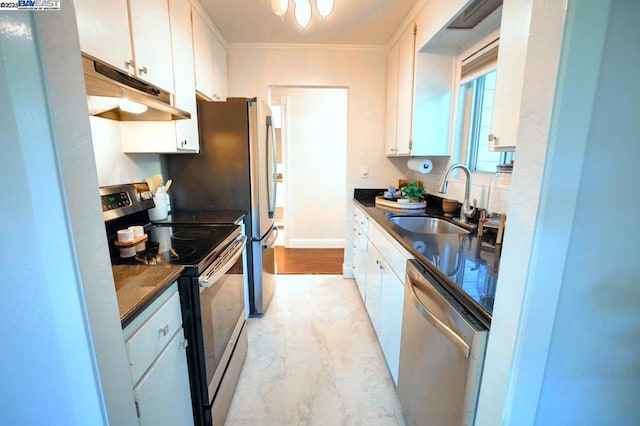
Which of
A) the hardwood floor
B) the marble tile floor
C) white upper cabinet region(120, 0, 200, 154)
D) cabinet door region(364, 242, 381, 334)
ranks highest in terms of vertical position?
white upper cabinet region(120, 0, 200, 154)

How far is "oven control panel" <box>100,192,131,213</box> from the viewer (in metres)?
1.42

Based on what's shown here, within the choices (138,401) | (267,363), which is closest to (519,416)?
(138,401)

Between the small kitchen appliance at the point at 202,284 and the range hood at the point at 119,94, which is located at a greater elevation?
the range hood at the point at 119,94

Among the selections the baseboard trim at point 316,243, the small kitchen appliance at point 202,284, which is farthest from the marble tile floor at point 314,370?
the baseboard trim at point 316,243

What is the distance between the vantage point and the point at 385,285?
1739 mm

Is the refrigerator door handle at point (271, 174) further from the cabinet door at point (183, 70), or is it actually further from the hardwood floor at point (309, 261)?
the hardwood floor at point (309, 261)

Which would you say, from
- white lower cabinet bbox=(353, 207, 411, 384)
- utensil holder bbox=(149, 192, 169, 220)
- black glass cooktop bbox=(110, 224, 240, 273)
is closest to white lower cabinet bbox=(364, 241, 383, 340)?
white lower cabinet bbox=(353, 207, 411, 384)

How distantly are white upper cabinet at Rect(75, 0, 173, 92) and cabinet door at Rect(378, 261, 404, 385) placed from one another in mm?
1670

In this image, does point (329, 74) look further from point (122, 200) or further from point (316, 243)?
point (316, 243)

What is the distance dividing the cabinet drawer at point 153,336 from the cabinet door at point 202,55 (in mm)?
1766

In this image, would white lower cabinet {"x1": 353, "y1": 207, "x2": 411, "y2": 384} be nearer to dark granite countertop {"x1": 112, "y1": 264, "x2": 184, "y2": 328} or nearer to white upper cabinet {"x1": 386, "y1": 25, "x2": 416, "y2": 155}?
white upper cabinet {"x1": 386, "y1": 25, "x2": 416, "y2": 155}

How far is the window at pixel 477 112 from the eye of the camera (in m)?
1.90

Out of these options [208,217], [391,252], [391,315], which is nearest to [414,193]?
[391,252]

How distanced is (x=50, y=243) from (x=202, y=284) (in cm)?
69
